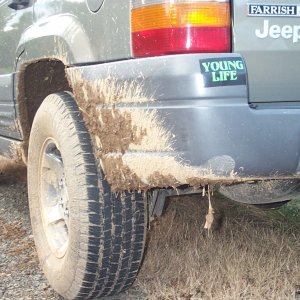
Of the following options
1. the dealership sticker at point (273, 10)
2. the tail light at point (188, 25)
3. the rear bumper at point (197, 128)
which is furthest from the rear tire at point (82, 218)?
the dealership sticker at point (273, 10)

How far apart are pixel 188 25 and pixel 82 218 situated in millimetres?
981

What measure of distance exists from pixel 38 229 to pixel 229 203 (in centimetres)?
175

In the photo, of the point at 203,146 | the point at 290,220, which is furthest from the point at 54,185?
the point at 290,220

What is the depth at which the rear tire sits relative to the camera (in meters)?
2.54

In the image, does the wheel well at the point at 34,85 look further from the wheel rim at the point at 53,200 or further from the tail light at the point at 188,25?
the tail light at the point at 188,25

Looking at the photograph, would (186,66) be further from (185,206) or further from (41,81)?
(185,206)

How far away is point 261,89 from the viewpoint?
86.5 inches

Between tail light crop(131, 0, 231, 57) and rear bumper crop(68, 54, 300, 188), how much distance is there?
0.18ft

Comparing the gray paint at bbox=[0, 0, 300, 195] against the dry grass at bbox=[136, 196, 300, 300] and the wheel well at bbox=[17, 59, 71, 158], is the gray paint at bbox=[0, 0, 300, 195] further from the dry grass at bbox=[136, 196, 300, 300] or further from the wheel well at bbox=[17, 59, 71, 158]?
the wheel well at bbox=[17, 59, 71, 158]

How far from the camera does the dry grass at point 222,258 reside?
9.39ft

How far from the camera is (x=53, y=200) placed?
124 inches

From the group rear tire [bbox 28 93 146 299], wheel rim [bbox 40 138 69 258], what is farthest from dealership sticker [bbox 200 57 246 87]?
wheel rim [bbox 40 138 69 258]

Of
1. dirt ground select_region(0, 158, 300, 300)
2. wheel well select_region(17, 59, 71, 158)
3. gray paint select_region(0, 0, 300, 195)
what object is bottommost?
dirt ground select_region(0, 158, 300, 300)

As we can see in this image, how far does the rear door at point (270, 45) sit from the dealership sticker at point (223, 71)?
78 mm
